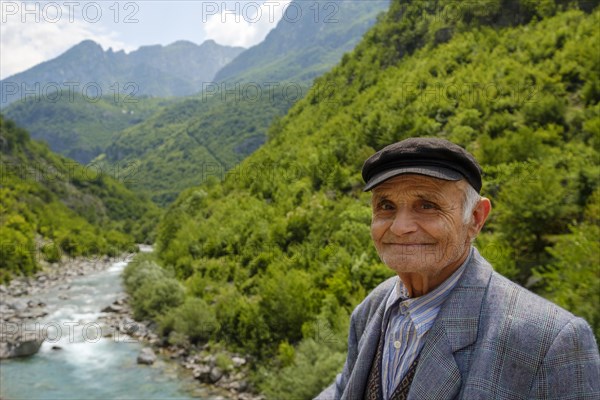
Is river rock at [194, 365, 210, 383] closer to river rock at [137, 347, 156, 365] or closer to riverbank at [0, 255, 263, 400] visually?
riverbank at [0, 255, 263, 400]

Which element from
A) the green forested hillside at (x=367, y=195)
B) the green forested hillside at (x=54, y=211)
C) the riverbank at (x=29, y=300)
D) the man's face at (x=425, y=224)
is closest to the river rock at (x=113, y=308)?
the green forested hillside at (x=367, y=195)

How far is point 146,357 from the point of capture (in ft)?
51.2

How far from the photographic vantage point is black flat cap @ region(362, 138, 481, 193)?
1568mm

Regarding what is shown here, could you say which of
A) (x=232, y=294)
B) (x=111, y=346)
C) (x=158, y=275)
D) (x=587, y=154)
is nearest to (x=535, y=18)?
(x=587, y=154)

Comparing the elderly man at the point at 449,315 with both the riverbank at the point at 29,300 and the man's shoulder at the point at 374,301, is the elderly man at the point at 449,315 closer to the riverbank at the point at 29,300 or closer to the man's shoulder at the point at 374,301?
the man's shoulder at the point at 374,301

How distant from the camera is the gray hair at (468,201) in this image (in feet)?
5.56

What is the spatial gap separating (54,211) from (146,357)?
4978 cm

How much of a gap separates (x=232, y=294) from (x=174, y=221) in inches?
618

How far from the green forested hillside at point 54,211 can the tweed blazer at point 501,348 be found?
36.2m

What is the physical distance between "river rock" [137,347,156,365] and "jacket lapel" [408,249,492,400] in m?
16.0

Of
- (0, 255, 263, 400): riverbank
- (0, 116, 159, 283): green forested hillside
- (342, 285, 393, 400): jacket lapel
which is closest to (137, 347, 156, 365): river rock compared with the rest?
(0, 255, 263, 400): riverbank

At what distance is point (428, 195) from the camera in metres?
1.65

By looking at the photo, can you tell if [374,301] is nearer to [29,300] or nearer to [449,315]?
[449,315]

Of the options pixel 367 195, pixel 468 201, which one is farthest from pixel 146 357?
pixel 468 201
